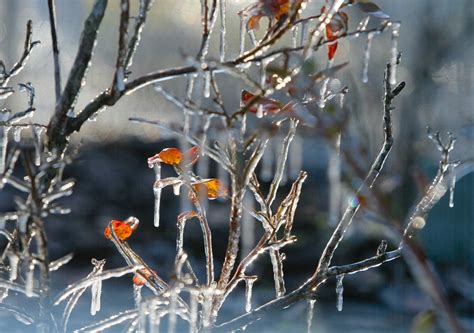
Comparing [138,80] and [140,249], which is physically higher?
[138,80]

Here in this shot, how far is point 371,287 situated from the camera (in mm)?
7559

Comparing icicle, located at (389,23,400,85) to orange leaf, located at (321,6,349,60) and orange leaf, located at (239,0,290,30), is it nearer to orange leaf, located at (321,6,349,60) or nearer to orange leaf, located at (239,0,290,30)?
orange leaf, located at (321,6,349,60)

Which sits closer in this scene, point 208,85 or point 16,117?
point 208,85

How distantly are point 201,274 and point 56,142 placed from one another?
20.7 ft

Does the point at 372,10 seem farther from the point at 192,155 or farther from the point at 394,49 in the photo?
the point at 192,155

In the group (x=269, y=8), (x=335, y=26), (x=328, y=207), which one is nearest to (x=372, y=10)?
(x=335, y=26)

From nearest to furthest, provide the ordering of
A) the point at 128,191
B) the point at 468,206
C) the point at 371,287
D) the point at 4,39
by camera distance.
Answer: the point at 371,287
the point at 468,206
the point at 128,191
the point at 4,39

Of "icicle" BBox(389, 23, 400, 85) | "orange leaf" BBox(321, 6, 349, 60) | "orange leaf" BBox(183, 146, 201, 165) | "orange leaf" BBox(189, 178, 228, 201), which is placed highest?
"orange leaf" BBox(321, 6, 349, 60)

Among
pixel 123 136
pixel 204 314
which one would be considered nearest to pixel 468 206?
pixel 123 136

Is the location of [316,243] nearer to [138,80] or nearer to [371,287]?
[371,287]

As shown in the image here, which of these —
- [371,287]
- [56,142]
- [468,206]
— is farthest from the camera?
[468,206]

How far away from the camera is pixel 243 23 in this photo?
59.2 inches

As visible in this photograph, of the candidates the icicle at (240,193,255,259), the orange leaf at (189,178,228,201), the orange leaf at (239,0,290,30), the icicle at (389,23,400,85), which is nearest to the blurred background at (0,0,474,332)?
the icicle at (240,193,255,259)

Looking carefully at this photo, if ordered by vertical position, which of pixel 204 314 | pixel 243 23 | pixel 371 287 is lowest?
pixel 371 287
